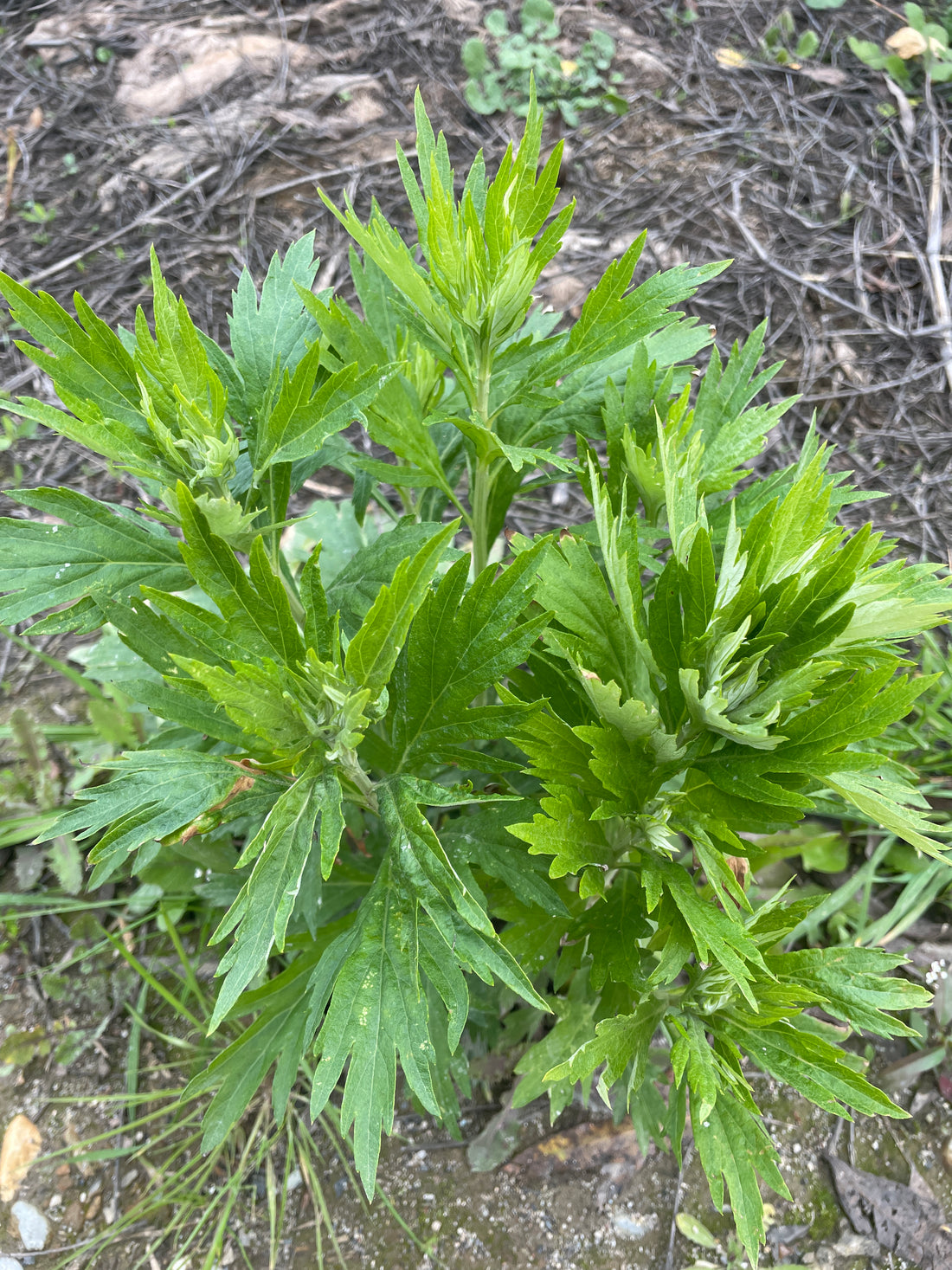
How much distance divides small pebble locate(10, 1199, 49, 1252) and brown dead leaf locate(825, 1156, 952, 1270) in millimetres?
1957

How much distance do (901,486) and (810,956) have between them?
208 cm

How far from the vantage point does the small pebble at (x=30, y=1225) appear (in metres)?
1.92

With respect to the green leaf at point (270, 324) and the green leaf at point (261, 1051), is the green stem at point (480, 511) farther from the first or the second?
the green leaf at point (261, 1051)

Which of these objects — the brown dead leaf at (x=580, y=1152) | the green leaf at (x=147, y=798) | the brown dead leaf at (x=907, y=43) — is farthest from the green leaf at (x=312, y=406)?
the brown dead leaf at (x=907, y=43)

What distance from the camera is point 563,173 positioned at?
319 centimetres

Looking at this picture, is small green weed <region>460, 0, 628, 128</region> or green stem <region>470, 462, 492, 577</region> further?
small green weed <region>460, 0, 628, 128</region>

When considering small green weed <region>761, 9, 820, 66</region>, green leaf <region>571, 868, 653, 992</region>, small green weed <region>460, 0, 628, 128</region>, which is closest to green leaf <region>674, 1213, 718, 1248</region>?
green leaf <region>571, 868, 653, 992</region>

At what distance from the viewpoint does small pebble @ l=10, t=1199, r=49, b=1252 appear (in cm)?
192

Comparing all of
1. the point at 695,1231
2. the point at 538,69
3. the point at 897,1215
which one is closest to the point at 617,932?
the point at 695,1231

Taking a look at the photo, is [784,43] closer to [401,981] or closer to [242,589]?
[242,589]

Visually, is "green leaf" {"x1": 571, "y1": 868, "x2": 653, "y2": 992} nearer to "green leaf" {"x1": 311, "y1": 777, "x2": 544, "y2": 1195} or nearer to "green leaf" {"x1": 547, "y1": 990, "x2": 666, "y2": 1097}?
"green leaf" {"x1": 547, "y1": 990, "x2": 666, "y2": 1097}

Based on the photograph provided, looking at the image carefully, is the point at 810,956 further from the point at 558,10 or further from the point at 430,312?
the point at 558,10

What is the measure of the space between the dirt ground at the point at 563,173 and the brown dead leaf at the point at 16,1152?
1.13 m

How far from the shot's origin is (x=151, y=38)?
337cm
